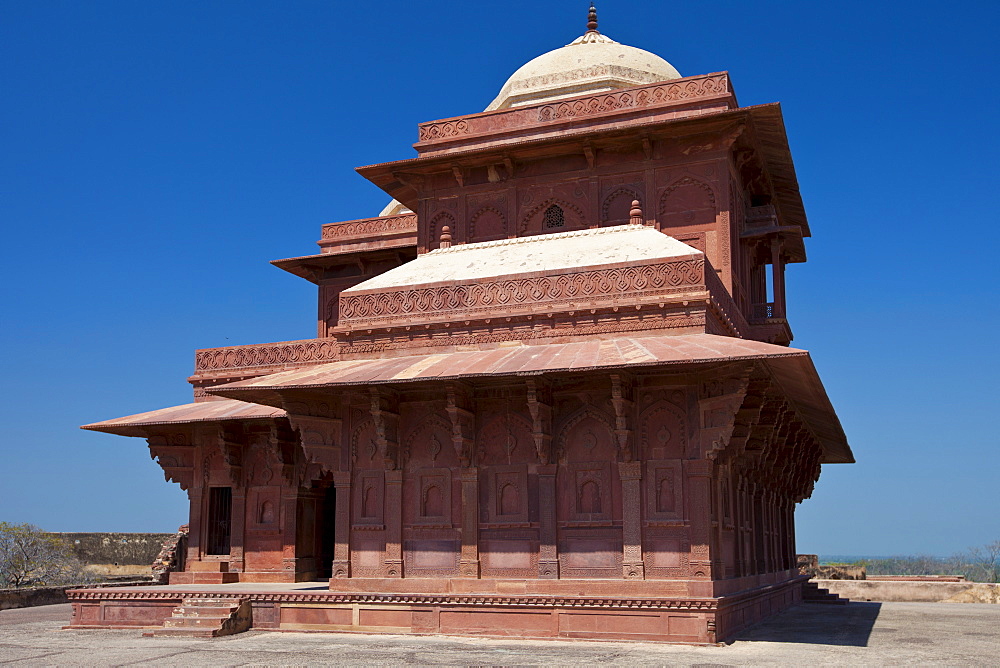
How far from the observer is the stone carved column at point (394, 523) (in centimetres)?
1631

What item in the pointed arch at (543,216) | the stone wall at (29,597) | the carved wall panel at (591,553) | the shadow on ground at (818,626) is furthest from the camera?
→ the stone wall at (29,597)

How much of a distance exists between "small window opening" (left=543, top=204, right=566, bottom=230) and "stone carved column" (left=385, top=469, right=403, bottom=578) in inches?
281

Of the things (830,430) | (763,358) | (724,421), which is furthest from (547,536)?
(830,430)

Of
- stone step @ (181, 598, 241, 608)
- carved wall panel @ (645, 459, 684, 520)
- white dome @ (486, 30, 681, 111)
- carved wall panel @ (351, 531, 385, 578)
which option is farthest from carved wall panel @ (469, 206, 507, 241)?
stone step @ (181, 598, 241, 608)

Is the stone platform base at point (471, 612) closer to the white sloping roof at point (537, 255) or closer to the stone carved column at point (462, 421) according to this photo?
the stone carved column at point (462, 421)

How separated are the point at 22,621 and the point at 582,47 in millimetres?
18629

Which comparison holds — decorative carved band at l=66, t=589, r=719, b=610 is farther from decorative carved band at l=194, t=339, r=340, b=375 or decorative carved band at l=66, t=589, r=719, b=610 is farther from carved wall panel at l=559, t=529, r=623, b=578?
decorative carved band at l=194, t=339, r=340, b=375

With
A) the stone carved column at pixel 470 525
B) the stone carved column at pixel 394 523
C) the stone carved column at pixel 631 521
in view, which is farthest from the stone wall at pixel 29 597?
the stone carved column at pixel 631 521

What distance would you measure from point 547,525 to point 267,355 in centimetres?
1028

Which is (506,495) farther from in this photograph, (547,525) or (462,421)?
(462,421)

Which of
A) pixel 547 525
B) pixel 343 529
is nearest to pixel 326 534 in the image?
pixel 343 529

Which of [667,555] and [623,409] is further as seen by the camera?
[623,409]

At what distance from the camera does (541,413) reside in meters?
15.4

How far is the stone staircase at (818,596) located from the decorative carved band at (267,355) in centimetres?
1329
